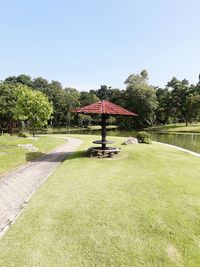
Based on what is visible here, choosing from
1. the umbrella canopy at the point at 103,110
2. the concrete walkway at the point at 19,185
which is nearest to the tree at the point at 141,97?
the umbrella canopy at the point at 103,110

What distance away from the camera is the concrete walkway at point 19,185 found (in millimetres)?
7116

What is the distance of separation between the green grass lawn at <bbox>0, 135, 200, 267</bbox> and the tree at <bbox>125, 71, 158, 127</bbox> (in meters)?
51.6

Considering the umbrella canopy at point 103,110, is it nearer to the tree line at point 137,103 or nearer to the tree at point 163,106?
the tree line at point 137,103

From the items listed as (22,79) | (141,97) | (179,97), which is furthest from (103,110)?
(22,79)

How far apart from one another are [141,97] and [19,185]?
173 ft

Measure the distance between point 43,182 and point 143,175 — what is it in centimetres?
411

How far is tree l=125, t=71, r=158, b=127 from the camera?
60688 mm

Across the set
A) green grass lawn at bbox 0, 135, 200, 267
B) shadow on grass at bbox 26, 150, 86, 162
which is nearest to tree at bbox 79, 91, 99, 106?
shadow on grass at bbox 26, 150, 86, 162

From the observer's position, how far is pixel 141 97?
198 ft

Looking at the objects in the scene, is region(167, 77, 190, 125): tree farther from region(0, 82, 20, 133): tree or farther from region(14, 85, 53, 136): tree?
region(14, 85, 53, 136): tree

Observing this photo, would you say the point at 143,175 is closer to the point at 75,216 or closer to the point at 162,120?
the point at 75,216

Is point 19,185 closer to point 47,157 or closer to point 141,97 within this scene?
point 47,157

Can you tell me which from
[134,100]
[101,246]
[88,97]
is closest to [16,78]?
[88,97]

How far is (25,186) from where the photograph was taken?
9.88 m
